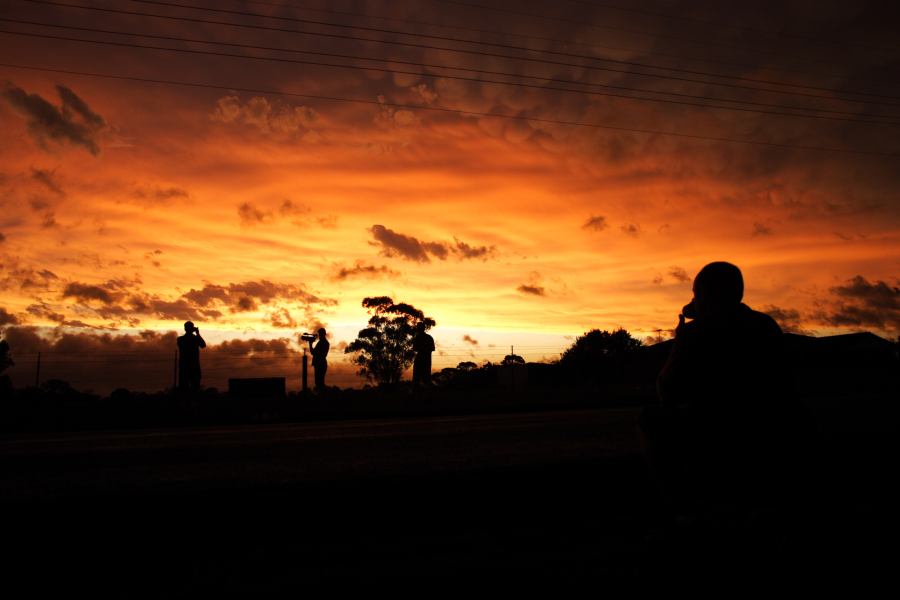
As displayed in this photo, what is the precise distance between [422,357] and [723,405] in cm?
1833

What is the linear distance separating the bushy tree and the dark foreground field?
45088 mm

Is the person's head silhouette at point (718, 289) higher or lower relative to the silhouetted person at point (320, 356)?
lower

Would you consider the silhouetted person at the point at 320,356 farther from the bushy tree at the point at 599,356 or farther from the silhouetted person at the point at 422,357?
the bushy tree at the point at 599,356

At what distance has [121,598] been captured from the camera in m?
2.96

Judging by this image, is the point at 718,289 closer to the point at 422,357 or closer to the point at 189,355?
the point at 189,355

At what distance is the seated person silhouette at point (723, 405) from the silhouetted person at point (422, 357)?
692 inches

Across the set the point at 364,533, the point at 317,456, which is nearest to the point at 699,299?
the point at 364,533

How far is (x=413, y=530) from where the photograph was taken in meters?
4.07

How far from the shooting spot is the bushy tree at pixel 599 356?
5191 centimetres

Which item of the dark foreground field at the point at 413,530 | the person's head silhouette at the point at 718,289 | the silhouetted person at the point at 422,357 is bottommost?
the dark foreground field at the point at 413,530

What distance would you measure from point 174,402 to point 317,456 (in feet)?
41.4

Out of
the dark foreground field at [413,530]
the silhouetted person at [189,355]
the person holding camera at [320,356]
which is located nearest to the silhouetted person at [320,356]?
the person holding camera at [320,356]

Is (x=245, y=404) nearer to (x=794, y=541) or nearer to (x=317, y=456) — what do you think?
(x=317, y=456)

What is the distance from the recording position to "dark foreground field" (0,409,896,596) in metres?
3.06
